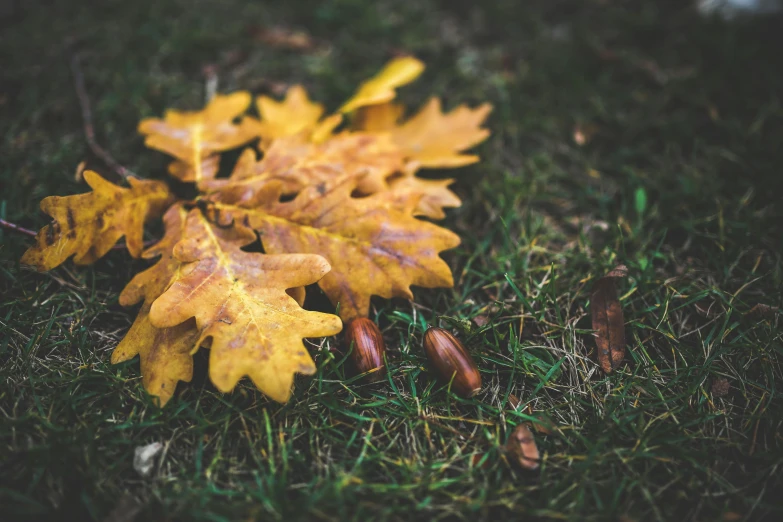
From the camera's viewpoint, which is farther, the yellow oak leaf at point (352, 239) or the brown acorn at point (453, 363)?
the yellow oak leaf at point (352, 239)

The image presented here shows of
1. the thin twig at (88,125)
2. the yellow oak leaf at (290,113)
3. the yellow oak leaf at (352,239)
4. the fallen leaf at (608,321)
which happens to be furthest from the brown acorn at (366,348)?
the thin twig at (88,125)

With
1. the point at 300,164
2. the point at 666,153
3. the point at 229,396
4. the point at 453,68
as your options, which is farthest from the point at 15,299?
the point at 666,153

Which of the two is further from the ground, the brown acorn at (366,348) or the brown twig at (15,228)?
the brown twig at (15,228)

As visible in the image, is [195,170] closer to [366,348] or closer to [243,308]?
[243,308]

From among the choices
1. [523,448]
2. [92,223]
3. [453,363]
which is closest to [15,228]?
[92,223]

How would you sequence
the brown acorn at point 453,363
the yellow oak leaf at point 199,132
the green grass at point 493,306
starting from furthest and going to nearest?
the yellow oak leaf at point 199,132, the brown acorn at point 453,363, the green grass at point 493,306

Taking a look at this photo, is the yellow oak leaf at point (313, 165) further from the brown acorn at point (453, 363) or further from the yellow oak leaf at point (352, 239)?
the brown acorn at point (453, 363)
